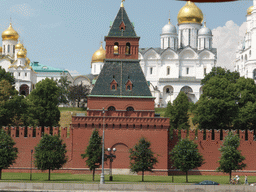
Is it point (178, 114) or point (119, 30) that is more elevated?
point (119, 30)

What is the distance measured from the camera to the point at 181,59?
94125mm

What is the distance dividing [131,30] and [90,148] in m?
14.0

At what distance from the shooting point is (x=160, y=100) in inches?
3533

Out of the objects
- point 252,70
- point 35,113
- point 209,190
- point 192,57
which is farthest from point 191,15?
Answer: point 209,190

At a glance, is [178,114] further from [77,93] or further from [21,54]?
[21,54]

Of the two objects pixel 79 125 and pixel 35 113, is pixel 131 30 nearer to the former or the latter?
pixel 79 125

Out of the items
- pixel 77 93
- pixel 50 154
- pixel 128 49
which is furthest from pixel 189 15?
pixel 50 154

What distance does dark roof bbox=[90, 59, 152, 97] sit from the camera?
41844 mm

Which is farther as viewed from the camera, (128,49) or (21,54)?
(21,54)

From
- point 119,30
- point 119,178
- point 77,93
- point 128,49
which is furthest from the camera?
point 77,93

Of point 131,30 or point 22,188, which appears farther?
point 131,30

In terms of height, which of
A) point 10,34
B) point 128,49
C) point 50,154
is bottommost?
point 50,154

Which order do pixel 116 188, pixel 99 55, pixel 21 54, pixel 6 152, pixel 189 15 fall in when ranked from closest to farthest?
pixel 116 188 < pixel 6 152 < pixel 189 15 < pixel 21 54 < pixel 99 55

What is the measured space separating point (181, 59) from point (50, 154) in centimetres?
6207
